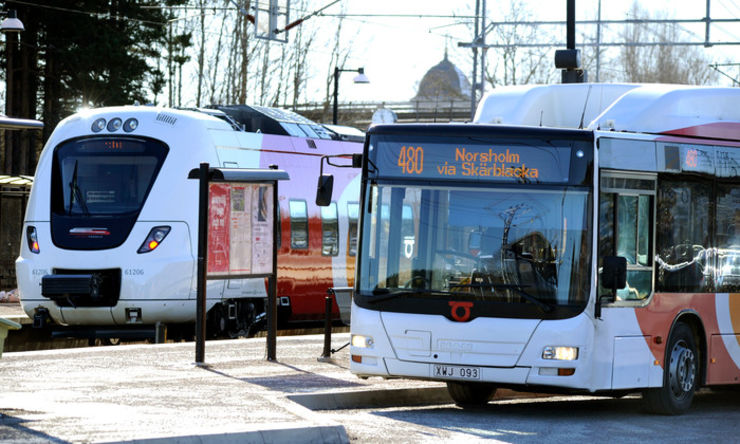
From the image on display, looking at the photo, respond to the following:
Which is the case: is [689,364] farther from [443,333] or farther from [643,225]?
[443,333]

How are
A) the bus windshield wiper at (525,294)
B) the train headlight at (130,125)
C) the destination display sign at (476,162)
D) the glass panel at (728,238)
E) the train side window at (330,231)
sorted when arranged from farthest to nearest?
the train side window at (330,231) → the train headlight at (130,125) → the glass panel at (728,238) → the destination display sign at (476,162) → the bus windshield wiper at (525,294)

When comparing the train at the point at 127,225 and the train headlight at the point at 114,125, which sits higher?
the train headlight at the point at 114,125

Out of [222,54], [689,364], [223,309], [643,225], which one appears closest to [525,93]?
[643,225]

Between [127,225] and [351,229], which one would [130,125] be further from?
[351,229]

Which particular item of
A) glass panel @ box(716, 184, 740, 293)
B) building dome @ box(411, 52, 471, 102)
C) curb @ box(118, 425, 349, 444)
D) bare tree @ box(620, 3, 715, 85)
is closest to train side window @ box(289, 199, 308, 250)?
glass panel @ box(716, 184, 740, 293)

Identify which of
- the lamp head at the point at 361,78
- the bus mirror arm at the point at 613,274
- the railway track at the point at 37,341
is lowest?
the railway track at the point at 37,341

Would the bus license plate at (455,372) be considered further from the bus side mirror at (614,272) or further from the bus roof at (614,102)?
the bus roof at (614,102)

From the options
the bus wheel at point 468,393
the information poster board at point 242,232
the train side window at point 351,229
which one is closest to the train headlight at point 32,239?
the information poster board at point 242,232

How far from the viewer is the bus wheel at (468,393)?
Answer: 49.0 ft

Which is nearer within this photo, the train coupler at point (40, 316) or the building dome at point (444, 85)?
the train coupler at point (40, 316)

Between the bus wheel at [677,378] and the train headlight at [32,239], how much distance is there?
9.43 metres

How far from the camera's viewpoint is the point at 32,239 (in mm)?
20938

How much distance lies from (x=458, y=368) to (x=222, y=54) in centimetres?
3937

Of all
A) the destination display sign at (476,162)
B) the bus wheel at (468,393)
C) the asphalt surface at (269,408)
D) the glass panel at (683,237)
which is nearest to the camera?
the asphalt surface at (269,408)
